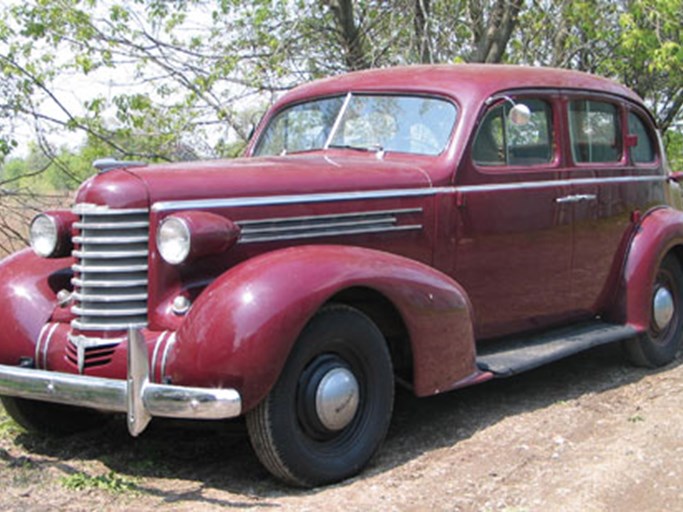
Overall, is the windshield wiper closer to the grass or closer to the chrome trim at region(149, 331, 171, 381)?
the chrome trim at region(149, 331, 171, 381)

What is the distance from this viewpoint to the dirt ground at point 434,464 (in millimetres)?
3748

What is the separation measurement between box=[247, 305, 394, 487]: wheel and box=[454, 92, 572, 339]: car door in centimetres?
110

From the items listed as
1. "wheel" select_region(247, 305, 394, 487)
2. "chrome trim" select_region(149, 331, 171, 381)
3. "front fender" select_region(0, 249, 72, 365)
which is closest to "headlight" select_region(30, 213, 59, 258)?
"front fender" select_region(0, 249, 72, 365)

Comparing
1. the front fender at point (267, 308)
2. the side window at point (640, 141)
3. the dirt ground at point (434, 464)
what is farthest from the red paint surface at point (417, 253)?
the dirt ground at point (434, 464)

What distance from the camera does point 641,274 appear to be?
6.02m

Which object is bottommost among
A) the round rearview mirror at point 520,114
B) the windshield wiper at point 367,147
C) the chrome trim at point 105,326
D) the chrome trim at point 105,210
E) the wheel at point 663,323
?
the wheel at point 663,323

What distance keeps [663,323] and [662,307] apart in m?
0.12

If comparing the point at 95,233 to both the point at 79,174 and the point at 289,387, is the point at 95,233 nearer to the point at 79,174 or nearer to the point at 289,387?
the point at 289,387

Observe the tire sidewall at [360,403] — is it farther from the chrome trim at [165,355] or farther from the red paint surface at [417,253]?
the chrome trim at [165,355]

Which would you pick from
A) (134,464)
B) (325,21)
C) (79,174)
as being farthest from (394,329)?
(325,21)

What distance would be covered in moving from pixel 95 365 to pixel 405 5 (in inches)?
272

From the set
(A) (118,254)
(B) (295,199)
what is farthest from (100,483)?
(B) (295,199)

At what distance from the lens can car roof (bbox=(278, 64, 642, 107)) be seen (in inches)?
208

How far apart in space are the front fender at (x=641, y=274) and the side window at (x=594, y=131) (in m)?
0.56
